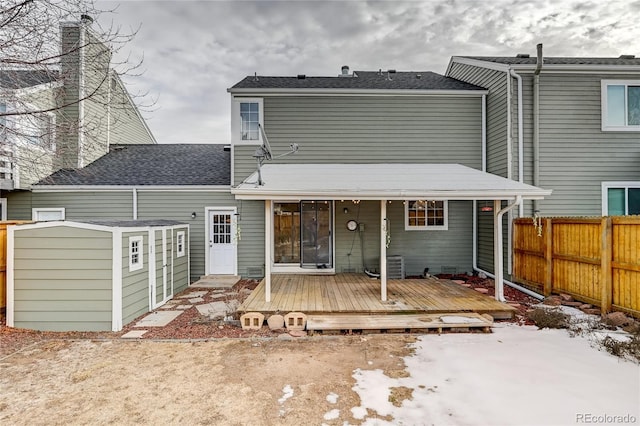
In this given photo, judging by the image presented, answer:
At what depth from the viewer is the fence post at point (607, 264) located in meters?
5.21

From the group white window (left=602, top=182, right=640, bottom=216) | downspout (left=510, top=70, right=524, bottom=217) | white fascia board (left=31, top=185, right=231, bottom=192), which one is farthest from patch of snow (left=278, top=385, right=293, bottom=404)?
white window (left=602, top=182, right=640, bottom=216)

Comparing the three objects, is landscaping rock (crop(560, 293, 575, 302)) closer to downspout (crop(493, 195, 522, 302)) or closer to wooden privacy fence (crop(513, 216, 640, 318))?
wooden privacy fence (crop(513, 216, 640, 318))

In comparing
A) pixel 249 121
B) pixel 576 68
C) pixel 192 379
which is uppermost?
pixel 576 68

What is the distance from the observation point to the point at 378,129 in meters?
8.91

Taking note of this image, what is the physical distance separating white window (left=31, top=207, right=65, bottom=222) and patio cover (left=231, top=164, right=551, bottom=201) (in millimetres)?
6270

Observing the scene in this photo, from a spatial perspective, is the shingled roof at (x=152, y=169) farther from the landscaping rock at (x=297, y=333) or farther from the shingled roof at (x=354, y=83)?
the landscaping rock at (x=297, y=333)

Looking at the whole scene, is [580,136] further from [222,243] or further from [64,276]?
[64,276]

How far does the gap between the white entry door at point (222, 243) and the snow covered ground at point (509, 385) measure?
19.9 feet

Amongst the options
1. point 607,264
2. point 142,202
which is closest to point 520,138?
point 607,264

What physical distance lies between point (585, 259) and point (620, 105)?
16.5ft

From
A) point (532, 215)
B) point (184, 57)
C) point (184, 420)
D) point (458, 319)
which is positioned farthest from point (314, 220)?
point (184, 57)

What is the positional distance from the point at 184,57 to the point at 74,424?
1126 cm

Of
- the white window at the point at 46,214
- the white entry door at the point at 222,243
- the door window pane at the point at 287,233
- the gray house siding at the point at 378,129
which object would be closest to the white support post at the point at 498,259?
the gray house siding at the point at 378,129

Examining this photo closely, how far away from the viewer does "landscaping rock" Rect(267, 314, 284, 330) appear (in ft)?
16.4
